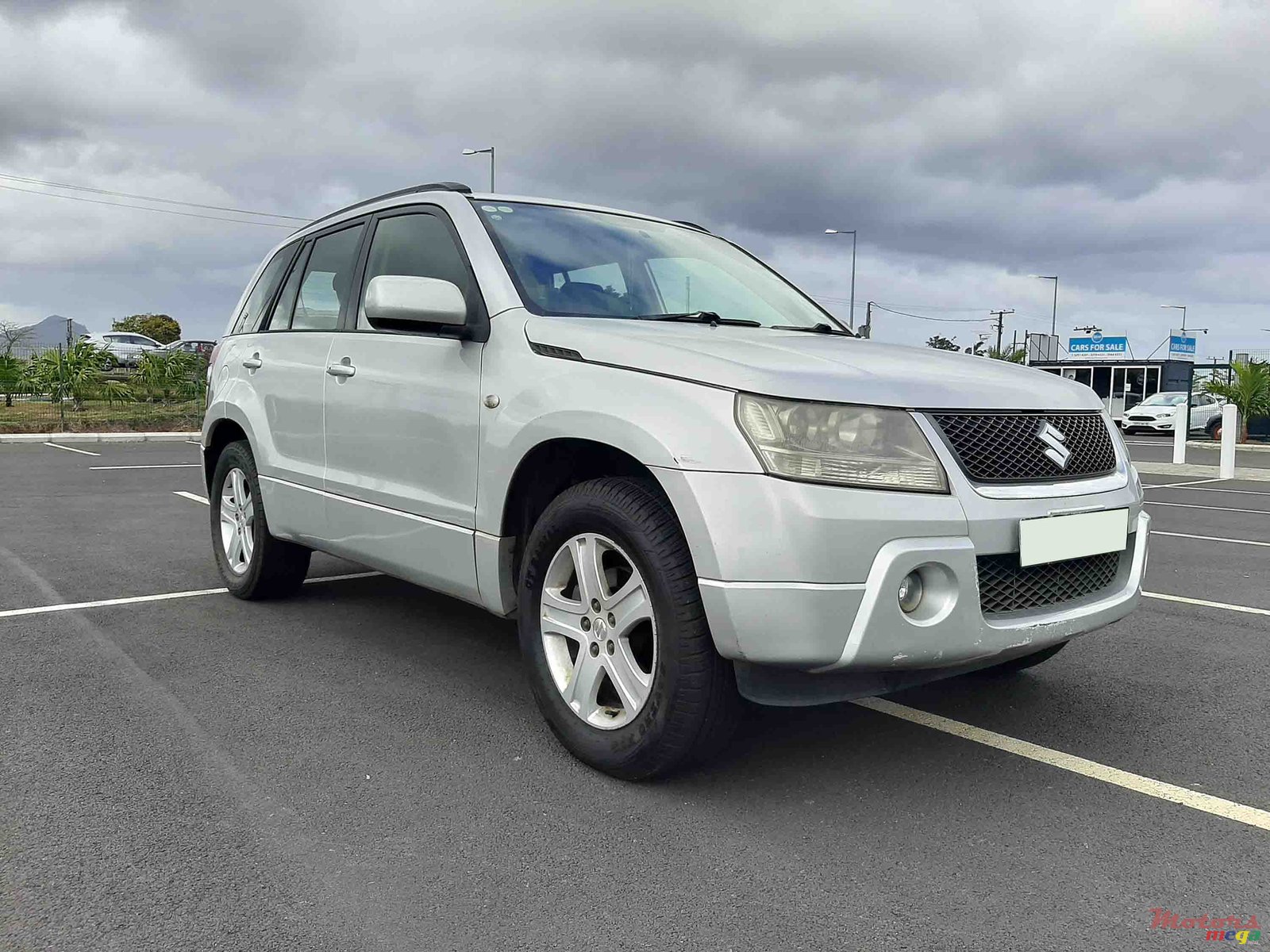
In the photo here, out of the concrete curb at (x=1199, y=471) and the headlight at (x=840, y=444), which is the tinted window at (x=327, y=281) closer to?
the headlight at (x=840, y=444)

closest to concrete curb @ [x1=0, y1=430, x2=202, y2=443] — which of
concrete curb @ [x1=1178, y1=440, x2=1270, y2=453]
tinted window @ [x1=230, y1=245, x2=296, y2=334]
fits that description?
tinted window @ [x1=230, y1=245, x2=296, y2=334]

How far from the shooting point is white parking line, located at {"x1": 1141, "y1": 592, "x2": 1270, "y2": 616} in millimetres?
5531

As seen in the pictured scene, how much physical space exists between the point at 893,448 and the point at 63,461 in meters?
14.0

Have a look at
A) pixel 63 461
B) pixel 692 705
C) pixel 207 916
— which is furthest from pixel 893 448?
pixel 63 461

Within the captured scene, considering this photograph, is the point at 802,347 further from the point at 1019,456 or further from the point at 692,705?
the point at 692,705

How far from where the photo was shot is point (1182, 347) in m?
39.4

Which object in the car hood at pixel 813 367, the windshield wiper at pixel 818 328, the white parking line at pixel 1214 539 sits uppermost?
the windshield wiper at pixel 818 328

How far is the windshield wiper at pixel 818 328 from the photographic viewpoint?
402 centimetres

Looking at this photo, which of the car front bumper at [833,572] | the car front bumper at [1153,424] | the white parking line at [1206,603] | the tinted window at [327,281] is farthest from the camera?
the car front bumper at [1153,424]

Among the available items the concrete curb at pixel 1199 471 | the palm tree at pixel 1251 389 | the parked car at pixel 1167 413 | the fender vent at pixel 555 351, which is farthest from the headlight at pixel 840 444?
the parked car at pixel 1167 413

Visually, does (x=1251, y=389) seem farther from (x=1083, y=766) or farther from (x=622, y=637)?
(x=622, y=637)

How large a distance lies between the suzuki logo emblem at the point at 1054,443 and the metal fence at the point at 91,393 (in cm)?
2133

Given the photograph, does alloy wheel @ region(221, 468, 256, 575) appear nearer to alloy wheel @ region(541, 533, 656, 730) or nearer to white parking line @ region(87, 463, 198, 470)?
alloy wheel @ region(541, 533, 656, 730)

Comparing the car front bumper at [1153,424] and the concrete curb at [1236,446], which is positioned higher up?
the car front bumper at [1153,424]
